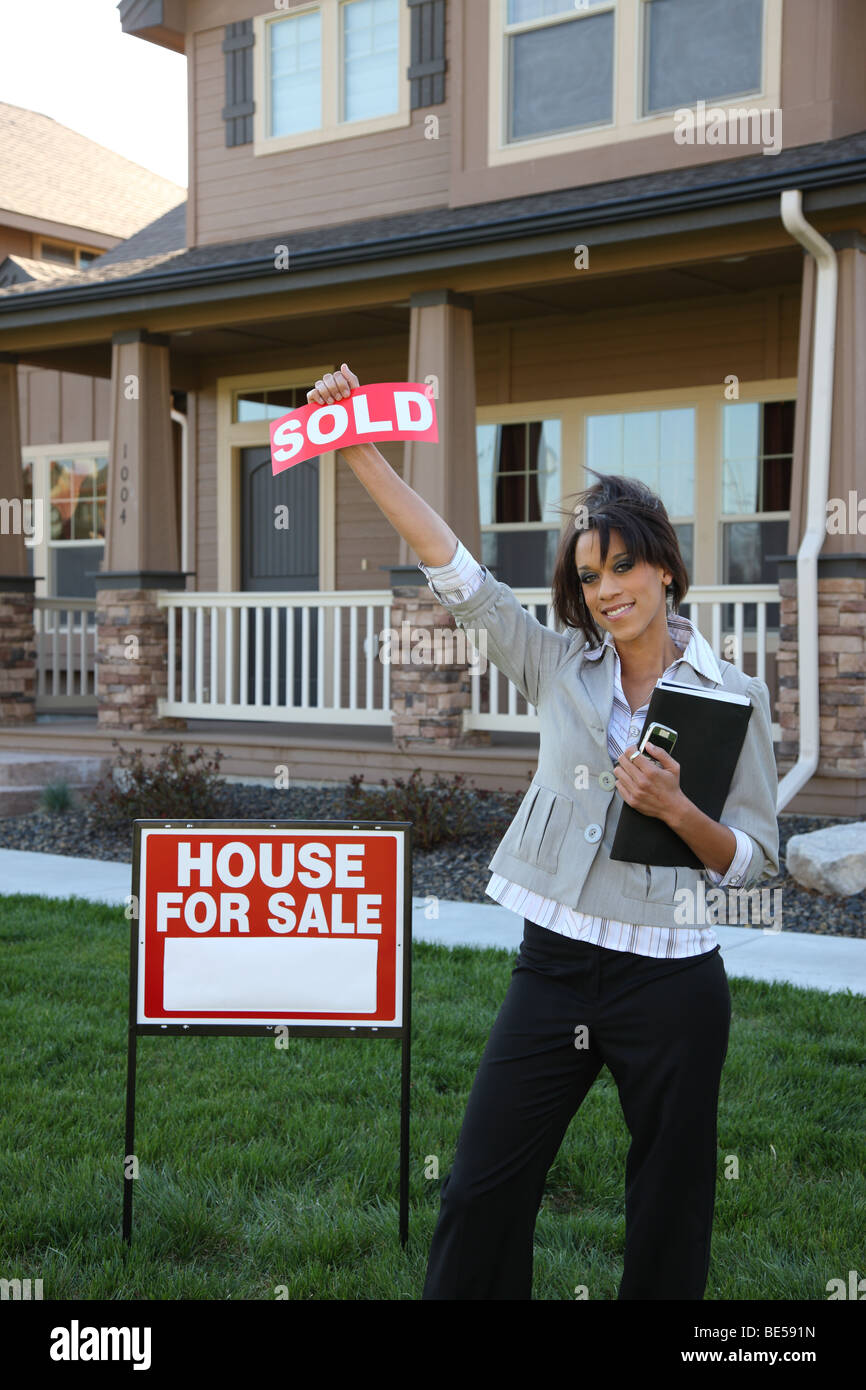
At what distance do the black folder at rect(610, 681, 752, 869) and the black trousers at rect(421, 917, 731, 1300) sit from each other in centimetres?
20

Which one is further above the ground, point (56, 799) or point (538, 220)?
point (538, 220)

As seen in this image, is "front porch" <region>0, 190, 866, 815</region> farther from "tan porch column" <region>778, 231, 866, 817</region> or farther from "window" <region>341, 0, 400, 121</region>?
"window" <region>341, 0, 400, 121</region>

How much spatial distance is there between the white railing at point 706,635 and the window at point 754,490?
21.1 inches

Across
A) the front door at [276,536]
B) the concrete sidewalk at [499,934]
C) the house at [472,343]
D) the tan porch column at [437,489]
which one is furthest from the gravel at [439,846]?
the front door at [276,536]

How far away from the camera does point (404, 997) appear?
3.33m

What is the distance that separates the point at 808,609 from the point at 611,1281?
5.60 m

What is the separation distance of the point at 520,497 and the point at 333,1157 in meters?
8.54

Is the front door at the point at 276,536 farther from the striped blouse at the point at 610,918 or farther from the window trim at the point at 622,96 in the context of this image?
the striped blouse at the point at 610,918

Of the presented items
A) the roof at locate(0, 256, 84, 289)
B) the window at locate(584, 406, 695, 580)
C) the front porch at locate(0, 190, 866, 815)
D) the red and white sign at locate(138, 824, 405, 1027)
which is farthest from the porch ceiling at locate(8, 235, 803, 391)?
the red and white sign at locate(138, 824, 405, 1027)

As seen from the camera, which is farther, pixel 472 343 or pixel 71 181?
pixel 71 181

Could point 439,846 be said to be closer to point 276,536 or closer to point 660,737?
point 276,536

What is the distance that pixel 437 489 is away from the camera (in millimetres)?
9508

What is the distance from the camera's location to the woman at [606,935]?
2.35m

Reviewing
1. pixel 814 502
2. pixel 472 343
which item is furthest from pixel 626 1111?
pixel 472 343
